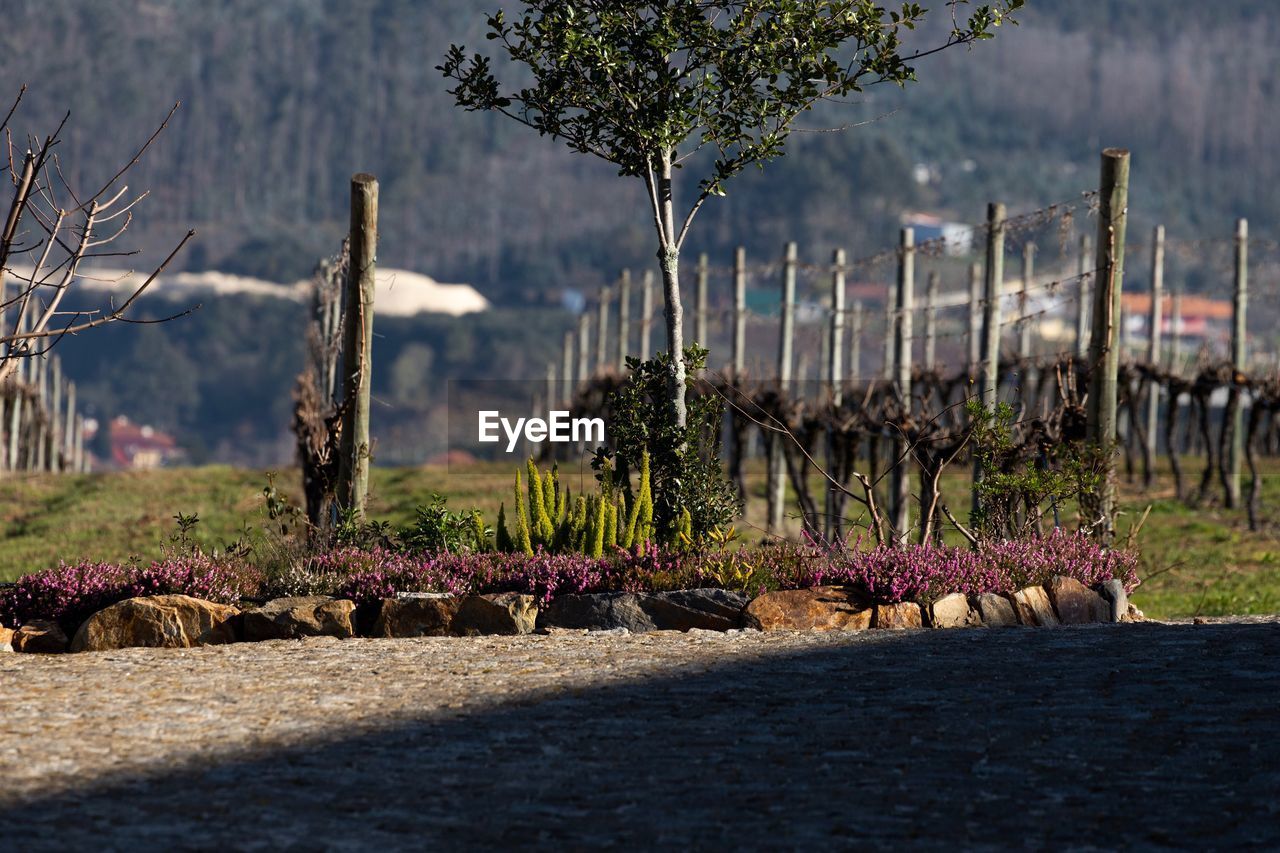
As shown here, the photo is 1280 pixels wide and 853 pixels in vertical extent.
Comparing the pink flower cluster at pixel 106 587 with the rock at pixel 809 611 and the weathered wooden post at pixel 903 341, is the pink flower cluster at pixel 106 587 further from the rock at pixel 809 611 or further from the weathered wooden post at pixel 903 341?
the weathered wooden post at pixel 903 341

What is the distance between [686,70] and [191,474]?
26524mm

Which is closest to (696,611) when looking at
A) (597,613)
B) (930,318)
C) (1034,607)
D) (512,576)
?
(597,613)

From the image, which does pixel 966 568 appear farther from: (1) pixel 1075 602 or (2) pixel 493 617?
(2) pixel 493 617

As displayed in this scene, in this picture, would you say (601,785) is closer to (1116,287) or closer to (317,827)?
(317,827)

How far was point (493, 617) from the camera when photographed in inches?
445

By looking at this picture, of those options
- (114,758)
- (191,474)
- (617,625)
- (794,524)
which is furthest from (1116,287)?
(191,474)

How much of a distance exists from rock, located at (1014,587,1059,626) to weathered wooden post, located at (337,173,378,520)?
5.45 metres

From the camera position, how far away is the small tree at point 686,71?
14.1 meters

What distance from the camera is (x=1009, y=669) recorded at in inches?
371

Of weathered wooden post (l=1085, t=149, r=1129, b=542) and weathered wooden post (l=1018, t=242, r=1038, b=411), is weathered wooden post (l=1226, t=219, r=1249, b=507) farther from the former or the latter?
weathered wooden post (l=1085, t=149, r=1129, b=542)

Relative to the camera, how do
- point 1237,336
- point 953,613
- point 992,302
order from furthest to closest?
1. point 1237,336
2. point 992,302
3. point 953,613

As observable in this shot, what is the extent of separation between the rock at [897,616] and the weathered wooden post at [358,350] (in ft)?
15.5

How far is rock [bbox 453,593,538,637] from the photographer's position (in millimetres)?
11297

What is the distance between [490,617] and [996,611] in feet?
11.7
